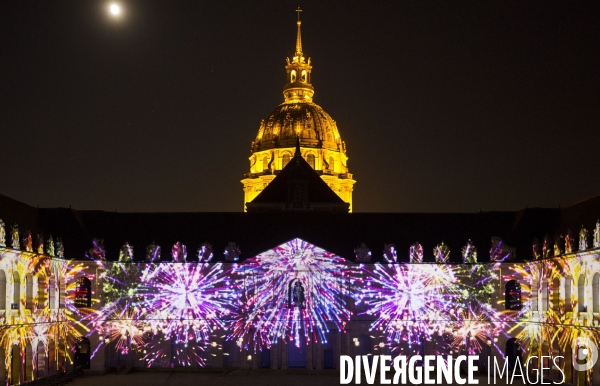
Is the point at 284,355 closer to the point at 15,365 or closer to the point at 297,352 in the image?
the point at 297,352

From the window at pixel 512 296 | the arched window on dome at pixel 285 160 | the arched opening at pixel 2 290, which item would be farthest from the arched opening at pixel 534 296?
the arched window on dome at pixel 285 160

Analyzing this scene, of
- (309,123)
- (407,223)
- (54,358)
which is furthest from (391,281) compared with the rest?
(309,123)

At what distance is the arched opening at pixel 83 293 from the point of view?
81000mm

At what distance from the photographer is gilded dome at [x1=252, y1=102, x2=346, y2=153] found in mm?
141125

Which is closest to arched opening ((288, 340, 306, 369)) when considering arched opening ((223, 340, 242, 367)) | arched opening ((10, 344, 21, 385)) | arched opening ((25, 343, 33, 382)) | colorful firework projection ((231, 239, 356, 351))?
colorful firework projection ((231, 239, 356, 351))

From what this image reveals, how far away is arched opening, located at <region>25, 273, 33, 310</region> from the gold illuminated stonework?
67.0 meters

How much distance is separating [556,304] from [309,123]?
7330cm

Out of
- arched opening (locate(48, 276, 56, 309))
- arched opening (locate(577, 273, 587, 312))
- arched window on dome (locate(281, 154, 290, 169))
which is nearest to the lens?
arched opening (locate(577, 273, 587, 312))

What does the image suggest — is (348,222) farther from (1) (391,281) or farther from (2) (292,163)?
(2) (292,163)

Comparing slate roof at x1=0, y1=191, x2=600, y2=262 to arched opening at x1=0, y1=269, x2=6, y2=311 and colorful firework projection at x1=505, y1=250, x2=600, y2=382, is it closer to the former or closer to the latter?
colorful firework projection at x1=505, y1=250, x2=600, y2=382

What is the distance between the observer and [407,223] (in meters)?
87.7

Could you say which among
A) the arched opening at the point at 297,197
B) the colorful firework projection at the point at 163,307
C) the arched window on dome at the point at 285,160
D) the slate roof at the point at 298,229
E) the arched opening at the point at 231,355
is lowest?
the arched opening at the point at 231,355

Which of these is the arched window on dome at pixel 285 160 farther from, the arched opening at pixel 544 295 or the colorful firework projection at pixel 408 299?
the arched opening at pixel 544 295

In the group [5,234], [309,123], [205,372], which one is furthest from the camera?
[309,123]
